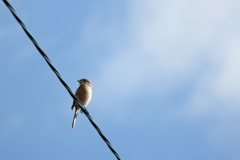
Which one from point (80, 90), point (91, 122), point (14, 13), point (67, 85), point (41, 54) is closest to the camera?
point (14, 13)

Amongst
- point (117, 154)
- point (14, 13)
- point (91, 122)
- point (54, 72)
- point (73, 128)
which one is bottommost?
point (117, 154)

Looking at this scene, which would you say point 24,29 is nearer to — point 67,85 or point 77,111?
point 67,85

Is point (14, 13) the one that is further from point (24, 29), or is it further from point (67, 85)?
point (67, 85)

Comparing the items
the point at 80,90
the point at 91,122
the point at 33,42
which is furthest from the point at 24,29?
the point at 80,90

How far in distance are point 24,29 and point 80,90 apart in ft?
19.1

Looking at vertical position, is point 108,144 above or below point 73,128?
below

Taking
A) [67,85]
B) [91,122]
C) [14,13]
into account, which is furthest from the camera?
[91,122]

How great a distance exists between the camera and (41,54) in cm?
329

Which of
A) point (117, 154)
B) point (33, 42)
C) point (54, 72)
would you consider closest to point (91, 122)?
point (117, 154)

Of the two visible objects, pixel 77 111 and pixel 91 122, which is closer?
pixel 91 122

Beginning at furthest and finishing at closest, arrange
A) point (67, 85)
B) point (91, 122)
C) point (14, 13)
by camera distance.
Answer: point (91, 122), point (67, 85), point (14, 13)

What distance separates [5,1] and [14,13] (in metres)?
0.14

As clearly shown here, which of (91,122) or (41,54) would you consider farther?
(91,122)

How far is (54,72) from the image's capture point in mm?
3396
